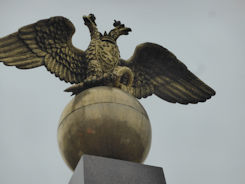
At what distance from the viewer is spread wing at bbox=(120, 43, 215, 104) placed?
1004 centimetres

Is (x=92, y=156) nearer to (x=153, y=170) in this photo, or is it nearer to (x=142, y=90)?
(x=153, y=170)

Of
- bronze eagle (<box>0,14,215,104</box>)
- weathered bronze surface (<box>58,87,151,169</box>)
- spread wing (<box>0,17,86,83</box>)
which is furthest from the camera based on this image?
spread wing (<box>0,17,86,83</box>)

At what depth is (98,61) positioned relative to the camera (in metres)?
8.69

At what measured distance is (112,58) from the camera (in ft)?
29.2

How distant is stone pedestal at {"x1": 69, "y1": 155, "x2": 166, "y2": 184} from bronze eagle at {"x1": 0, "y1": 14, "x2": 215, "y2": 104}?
188 centimetres

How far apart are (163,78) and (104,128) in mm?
3981

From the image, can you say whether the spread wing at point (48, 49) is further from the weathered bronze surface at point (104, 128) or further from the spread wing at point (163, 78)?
the weathered bronze surface at point (104, 128)

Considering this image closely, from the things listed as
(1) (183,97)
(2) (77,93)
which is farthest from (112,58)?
(1) (183,97)

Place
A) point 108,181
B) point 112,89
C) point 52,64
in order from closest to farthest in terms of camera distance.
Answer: point 108,181
point 112,89
point 52,64

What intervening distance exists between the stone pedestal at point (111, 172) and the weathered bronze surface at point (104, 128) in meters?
0.27

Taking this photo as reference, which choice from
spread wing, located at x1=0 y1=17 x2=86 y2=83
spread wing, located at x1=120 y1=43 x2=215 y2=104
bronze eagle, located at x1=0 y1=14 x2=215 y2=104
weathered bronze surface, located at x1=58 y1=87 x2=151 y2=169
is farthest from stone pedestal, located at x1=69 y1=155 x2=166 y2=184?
spread wing, located at x1=120 y1=43 x2=215 y2=104

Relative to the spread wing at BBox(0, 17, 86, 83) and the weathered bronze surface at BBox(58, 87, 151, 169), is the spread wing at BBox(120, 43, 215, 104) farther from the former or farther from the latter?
the weathered bronze surface at BBox(58, 87, 151, 169)

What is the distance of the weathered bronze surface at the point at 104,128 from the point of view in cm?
670

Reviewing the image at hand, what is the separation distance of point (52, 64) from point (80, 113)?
2624 millimetres
